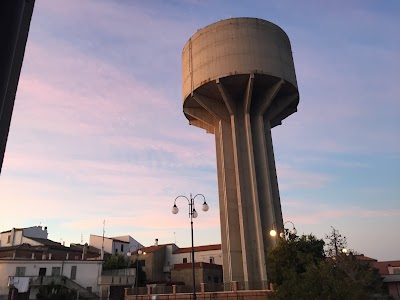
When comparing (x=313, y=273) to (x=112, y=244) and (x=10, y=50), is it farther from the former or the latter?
(x=112, y=244)

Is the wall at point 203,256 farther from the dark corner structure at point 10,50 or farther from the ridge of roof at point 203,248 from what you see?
the dark corner structure at point 10,50

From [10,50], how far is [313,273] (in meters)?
20.7

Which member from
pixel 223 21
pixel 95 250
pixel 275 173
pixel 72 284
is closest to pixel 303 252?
pixel 275 173

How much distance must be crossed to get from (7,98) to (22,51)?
0.22 m

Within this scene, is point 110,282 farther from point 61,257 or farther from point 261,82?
point 261,82

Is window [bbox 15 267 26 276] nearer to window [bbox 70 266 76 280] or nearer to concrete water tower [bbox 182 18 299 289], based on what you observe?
window [bbox 70 266 76 280]

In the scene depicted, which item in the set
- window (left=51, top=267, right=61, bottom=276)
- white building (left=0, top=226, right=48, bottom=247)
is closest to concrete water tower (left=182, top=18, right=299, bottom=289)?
window (left=51, top=267, right=61, bottom=276)

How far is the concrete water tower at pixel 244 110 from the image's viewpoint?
1455 inches

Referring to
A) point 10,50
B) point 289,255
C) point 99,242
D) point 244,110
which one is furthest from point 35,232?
point 10,50

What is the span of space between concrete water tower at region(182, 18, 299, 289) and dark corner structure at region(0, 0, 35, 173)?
36039 millimetres

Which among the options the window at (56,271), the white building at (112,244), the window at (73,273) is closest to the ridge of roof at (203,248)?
the white building at (112,244)

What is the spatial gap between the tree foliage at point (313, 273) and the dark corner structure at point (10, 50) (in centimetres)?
1896

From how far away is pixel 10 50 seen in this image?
1313 mm

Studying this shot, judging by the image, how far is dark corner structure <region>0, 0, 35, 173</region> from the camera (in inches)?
50.0
